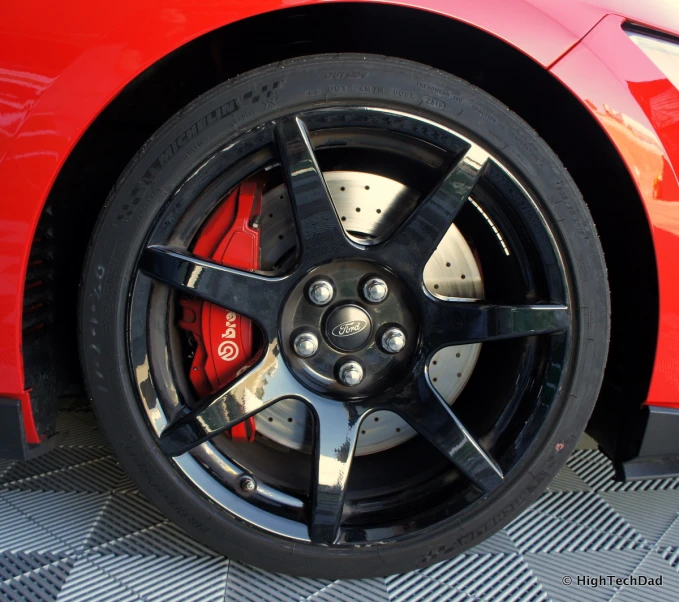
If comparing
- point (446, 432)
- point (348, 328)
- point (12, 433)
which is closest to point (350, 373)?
point (348, 328)

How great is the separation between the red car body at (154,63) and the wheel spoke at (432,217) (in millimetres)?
228

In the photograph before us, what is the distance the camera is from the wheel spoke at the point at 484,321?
43.9 inches

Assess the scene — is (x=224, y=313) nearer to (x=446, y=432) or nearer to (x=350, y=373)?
(x=350, y=373)

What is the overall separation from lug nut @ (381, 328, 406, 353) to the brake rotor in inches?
5.0

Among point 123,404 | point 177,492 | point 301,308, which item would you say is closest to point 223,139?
point 301,308

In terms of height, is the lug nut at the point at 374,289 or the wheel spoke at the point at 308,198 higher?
the wheel spoke at the point at 308,198

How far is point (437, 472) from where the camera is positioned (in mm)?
1277

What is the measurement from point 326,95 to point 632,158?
2.00 ft

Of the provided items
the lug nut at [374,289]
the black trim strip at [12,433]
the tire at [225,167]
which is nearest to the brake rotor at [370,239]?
the lug nut at [374,289]

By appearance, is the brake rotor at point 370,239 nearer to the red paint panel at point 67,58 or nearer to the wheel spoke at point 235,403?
the wheel spoke at point 235,403

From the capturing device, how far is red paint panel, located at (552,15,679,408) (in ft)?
3.43

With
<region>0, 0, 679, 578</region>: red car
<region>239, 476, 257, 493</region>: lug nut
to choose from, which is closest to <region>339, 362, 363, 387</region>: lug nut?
<region>0, 0, 679, 578</region>: red car

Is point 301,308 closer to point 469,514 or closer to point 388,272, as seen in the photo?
point 388,272

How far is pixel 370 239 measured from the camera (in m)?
1.18
